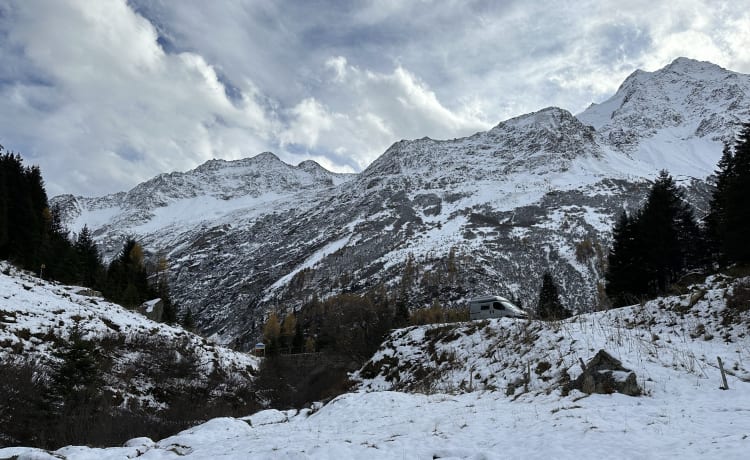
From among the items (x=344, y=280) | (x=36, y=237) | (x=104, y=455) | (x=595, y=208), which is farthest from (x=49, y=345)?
(x=595, y=208)

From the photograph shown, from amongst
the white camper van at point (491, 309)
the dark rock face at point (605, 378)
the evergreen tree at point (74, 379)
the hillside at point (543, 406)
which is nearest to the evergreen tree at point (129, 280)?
the evergreen tree at point (74, 379)

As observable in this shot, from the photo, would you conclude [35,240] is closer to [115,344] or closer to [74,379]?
[115,344]

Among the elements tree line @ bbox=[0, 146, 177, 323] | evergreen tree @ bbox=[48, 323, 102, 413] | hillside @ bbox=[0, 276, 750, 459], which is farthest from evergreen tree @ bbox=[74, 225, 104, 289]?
hillside @ bbox=[0, 276, 750, 459]

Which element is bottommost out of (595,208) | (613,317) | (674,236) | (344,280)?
(613,317)

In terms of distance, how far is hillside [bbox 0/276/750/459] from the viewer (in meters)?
7.88

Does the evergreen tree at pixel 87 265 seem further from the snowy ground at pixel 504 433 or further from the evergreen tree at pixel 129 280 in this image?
the snowy ground at pixel 504 433

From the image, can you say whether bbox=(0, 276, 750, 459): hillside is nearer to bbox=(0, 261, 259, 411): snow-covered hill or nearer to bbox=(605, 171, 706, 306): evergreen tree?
bbox=(0, 261, 259, 411): snow-covered hill

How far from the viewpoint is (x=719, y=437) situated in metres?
7.15

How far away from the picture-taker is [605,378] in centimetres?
1086

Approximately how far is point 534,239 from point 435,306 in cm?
7036

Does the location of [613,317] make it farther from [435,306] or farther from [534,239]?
[534,239]

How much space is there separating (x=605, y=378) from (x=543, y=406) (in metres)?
1.76

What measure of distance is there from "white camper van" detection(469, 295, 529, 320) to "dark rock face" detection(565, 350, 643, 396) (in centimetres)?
1694

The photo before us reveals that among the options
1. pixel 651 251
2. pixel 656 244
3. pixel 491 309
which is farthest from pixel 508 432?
pixel 656 244
